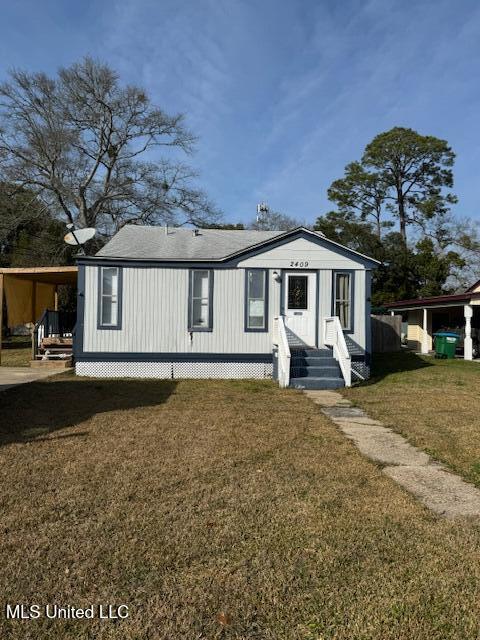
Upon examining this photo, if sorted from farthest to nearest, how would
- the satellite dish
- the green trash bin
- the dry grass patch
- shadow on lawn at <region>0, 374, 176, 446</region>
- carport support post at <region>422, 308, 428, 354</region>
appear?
carport support post at <region>422, 308, 428, 354</region>
the green trash bin
the satellite dish
shadow on lawn at <region>0, 374, 176, 446</region>
the dry grass patch

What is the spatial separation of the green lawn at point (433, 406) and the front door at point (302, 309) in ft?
6.72

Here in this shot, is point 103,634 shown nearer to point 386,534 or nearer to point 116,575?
point 116,575

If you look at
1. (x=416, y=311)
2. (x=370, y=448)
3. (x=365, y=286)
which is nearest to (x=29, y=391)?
(x=370, y=448)

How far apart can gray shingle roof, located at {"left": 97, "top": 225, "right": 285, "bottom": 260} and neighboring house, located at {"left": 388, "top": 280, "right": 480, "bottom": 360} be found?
864 cm

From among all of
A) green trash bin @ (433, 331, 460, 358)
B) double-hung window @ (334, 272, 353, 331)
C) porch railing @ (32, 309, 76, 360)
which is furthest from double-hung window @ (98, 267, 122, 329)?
green trash bin @ (433, 331, 460, 358)

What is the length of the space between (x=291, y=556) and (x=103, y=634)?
1193 mm

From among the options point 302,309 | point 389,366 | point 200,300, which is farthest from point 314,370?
point 389,366

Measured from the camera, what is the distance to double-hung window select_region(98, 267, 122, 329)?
39.9 feet

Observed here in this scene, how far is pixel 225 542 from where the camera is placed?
10.2ft

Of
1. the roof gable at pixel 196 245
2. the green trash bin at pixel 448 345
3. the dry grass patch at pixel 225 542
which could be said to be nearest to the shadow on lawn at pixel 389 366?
the green trash bin at pixel 448 345

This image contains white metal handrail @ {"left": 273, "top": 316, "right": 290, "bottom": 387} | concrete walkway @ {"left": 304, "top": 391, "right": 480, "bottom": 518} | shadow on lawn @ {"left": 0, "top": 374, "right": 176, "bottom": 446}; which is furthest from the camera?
white metal handrail @ {"left": 273, "top": 316, "right": 290, "bottom": 387}

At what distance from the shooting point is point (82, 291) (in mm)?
12102

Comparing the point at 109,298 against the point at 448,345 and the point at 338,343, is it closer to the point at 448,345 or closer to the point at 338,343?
the point at 338,343

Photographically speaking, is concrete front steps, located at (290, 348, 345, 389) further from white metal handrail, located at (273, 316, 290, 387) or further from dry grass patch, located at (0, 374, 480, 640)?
dry grass patch, located at (0, 374, 480, 640)
